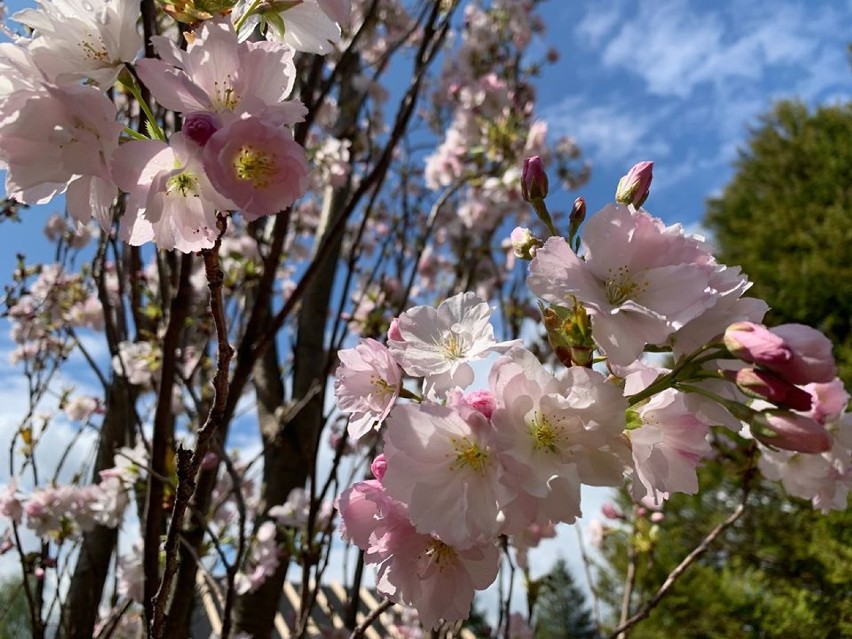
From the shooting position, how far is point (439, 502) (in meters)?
0.65

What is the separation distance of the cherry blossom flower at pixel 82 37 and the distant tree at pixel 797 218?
247 inches

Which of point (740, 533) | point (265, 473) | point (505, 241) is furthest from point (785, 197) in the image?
point (265, 473)

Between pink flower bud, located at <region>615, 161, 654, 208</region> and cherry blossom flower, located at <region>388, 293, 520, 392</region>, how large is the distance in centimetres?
23

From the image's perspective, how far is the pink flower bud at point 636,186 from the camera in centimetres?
84

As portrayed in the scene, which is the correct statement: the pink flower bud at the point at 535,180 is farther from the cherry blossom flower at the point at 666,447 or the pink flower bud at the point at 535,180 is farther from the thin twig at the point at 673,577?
the thin twig at the point at 673,577

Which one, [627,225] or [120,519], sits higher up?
[120,519]

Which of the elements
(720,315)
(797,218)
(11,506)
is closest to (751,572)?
(797,218)

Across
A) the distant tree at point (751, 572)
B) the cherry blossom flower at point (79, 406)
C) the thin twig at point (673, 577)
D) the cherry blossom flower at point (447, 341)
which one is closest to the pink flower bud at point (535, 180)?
the cherry blossom flower at point (447, 341)

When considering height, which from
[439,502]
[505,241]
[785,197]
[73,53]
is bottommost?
[439,502]

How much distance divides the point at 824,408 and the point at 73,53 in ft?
2.86

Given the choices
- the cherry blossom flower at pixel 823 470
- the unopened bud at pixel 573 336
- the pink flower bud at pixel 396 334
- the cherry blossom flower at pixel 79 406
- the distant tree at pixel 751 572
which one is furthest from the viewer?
the distant tree at pixel 751 572

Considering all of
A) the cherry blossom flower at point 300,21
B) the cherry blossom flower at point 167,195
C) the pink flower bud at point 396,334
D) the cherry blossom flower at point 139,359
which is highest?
the cherry blossom flower at point 139,359

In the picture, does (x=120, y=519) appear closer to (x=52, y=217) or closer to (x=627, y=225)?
(x=627, y=225)

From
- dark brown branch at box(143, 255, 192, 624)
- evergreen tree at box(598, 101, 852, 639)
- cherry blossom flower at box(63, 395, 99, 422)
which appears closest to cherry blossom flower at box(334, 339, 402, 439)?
dark brown branch at box(143, 255, 192, 624)
